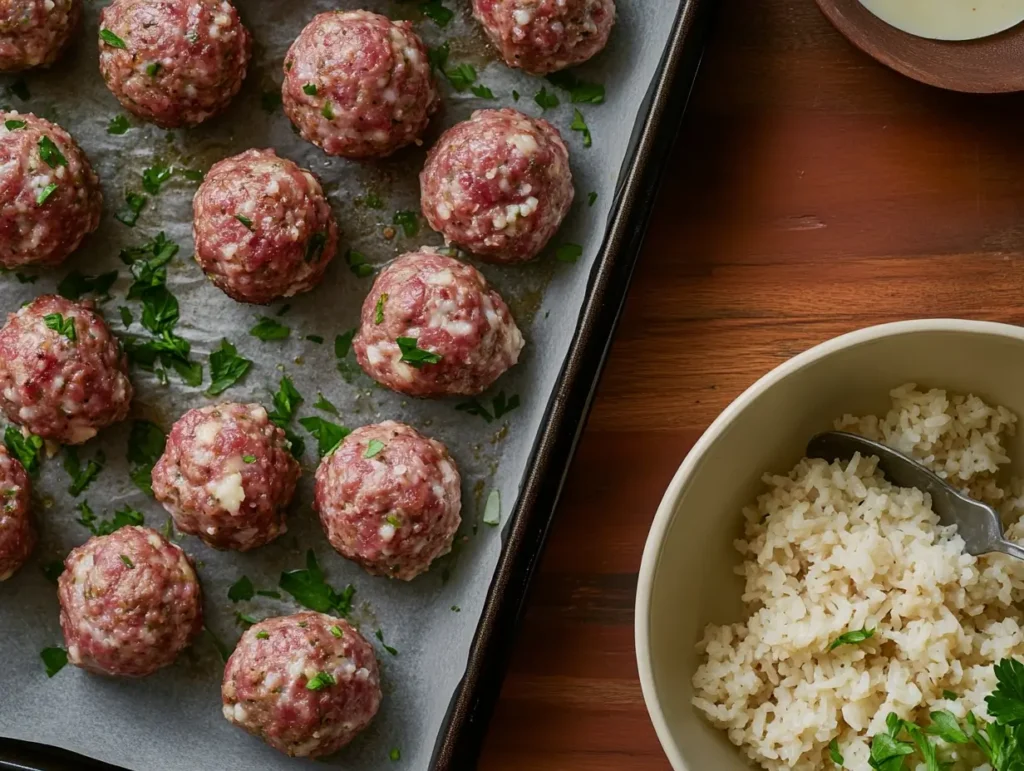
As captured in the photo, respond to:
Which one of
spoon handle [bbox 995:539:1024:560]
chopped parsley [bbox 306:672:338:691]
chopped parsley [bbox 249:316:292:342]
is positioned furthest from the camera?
chopped parsley [bbox 249:316:292:342]

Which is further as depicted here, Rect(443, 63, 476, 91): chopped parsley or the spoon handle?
Rect(443, 63, 476, 91): chopped parsley

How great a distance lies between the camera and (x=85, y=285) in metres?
2.38

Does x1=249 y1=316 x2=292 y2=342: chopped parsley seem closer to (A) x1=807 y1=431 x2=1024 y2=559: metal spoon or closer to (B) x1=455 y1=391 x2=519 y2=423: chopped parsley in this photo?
(B) x1=455 y1=391 x2=519 y2=423: chopped parsley

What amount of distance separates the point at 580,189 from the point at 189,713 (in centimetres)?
138

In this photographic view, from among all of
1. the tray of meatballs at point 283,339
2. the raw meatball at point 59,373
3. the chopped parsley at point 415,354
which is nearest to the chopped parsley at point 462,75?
the tray of meatballs at point 283,339

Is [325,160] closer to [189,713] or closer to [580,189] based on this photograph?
[580,189]

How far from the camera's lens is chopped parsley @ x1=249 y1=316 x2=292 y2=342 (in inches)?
92.4

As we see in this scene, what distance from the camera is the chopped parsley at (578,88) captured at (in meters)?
2.29

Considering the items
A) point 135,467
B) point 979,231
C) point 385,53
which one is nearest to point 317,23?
point 385,53

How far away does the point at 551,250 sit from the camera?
7.56 ft

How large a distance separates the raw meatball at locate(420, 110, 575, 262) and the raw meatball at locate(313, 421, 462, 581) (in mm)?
432

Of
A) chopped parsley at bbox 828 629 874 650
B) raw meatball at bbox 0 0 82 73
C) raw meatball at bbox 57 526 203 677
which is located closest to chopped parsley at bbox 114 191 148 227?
raw meatball at bbox 0 0 82 73

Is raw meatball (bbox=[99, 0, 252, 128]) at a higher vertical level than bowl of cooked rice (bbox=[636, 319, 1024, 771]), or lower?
higher

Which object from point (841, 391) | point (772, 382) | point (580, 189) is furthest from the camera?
point (580, 189)
